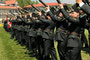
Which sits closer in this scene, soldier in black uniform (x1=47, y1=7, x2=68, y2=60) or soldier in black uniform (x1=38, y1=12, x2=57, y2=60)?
soldier in black uniform (x1=47, y1=7, x2=68, y2=60)

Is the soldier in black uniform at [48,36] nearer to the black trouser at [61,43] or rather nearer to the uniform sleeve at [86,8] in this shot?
the black trouser at [61,43]

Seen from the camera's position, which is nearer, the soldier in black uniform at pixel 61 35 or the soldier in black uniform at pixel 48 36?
the soldier in black uniform at pixel 61 35

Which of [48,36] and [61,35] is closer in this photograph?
[61,35]

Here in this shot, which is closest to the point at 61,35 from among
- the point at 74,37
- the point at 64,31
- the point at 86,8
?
the point at 64,31

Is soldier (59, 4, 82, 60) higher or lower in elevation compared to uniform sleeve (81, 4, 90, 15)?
lower

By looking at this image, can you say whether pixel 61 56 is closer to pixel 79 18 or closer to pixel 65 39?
pixel 65 39

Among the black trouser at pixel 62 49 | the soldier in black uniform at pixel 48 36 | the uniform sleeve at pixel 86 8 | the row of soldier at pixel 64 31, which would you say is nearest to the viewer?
the uniform sleeve at pixel 86 8

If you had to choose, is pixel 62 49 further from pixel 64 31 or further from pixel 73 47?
pixel 73 47

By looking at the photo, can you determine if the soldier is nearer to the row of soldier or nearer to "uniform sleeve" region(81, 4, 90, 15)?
the row of soldier

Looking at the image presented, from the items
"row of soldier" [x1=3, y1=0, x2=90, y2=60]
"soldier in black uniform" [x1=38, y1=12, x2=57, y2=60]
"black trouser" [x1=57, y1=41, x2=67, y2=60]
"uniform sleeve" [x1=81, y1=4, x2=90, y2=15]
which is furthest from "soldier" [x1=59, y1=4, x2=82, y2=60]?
"soldier in black uniform" [x1=38, y1=12, x2=57, y2=60]

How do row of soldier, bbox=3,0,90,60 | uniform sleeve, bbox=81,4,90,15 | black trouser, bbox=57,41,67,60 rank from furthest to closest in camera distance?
1. black trouser, bbox=57,41,67,60
2. row of soldier, bbox=3,0,90,60
3. uniform sleeve, bbox=81,4,90,15

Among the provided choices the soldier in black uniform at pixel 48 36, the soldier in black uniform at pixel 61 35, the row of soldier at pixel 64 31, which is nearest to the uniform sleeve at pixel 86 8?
the row of soldier at pixel 64 31

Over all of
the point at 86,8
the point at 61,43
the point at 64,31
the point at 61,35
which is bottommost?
the point at 61,43

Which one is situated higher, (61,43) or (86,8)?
(86,8)
